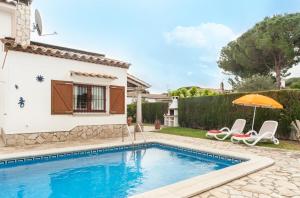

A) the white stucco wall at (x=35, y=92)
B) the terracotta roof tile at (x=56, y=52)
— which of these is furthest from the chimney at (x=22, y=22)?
the white stucco wall at (x=35, y=92)

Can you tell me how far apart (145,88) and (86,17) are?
23.5ft

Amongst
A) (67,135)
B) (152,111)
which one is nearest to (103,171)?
(67,135)

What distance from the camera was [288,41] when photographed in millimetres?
29141

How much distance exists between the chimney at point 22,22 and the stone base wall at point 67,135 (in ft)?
24.3

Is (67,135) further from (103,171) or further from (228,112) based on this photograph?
(228,112)

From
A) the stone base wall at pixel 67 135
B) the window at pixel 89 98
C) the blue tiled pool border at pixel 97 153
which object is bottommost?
the blue tiled pool border at pixel 97 153

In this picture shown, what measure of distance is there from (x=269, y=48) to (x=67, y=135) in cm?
2471

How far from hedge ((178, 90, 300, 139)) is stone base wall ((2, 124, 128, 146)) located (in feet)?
23.0

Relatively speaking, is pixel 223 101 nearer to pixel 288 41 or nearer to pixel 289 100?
pixel 289 100

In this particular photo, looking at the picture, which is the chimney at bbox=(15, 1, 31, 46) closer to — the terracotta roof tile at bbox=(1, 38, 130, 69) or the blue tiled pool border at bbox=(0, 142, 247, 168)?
the terracotta roof tile at bbox=(1, 38, 130, 69)

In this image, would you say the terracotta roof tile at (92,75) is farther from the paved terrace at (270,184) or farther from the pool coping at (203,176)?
the paved terrace at (270,184)

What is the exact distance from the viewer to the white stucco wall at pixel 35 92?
12102mm

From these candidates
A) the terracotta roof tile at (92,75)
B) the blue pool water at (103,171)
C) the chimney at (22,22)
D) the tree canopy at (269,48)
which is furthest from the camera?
the tree canopy at (269,48)

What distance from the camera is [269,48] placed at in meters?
29.4
